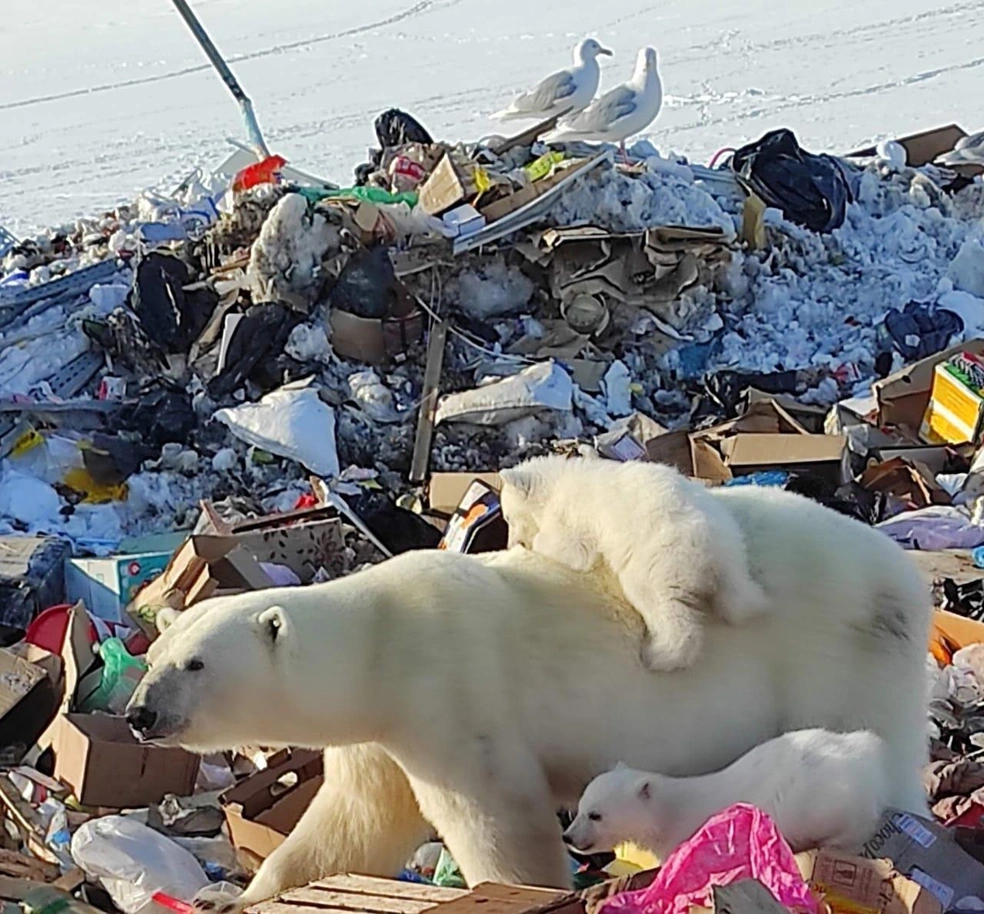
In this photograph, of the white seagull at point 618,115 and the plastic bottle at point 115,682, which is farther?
the white seagull at point 618,115

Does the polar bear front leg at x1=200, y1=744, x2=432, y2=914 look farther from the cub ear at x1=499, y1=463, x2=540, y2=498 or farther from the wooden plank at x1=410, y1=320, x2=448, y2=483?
the wooden plank at x1=410, y1=320, x2=448, y2=483

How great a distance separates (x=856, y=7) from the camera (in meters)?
21.0

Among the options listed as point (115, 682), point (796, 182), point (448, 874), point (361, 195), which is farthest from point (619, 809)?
point (796, 182)

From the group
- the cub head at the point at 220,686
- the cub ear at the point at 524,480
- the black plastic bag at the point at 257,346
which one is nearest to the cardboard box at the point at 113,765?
the cub head at the point at 220,686

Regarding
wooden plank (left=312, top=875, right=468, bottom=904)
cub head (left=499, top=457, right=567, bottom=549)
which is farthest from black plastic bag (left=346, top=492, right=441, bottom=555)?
wooden plank (left=312, top=875, right=468, bottom=904)

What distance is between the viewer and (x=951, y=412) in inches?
246

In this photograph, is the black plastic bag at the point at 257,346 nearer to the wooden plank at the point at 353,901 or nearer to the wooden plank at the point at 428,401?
the wooden plank at the point at 428,401

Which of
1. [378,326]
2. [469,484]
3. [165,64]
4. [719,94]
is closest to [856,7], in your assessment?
[719,94]

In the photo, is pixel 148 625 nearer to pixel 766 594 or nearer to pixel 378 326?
pixel 766 594

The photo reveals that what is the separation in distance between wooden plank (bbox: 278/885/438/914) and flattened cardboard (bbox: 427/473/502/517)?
3.07m

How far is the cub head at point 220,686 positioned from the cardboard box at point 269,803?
70 cm

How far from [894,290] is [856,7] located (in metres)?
13.6

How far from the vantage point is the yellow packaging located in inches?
239

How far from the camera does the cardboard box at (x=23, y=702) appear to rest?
435 centimetres
